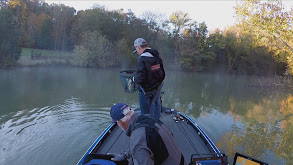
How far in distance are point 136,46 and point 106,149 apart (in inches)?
85.3

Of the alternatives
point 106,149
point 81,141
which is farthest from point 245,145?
point 81,141

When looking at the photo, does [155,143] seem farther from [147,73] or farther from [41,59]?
[41,59]

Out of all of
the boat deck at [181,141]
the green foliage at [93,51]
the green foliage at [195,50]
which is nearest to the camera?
the boat deck at [181,141]

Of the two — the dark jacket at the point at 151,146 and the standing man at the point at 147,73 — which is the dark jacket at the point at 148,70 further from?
the dark jacket at the point at 151,146

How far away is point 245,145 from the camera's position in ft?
18.9

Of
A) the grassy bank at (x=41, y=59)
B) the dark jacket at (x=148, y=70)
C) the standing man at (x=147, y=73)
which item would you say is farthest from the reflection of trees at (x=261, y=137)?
the grassy bank at (x=41, y=59)

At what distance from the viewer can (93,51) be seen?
26750 mm

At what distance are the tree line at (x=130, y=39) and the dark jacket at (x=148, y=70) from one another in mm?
23729

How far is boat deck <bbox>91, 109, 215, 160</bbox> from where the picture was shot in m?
3.83

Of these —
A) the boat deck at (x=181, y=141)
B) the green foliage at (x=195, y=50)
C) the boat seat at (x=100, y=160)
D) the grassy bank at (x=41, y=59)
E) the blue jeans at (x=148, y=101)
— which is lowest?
the boat deck at (x=181, y=141)

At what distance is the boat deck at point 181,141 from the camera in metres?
3.83

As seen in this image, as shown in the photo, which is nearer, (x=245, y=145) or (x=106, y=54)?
(x=245, y=145)

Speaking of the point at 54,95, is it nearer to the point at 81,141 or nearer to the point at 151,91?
the point at 81,141

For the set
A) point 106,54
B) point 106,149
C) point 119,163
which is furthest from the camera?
point 106,54
